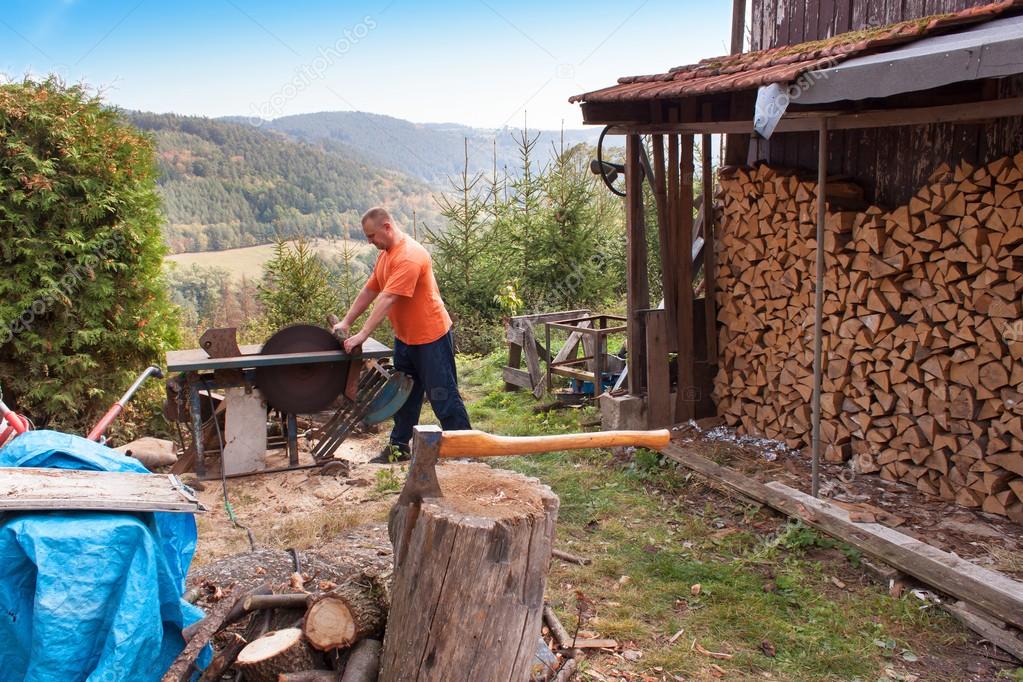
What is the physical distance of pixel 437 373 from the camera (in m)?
6.07

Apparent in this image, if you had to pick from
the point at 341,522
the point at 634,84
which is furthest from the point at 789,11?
the point at 341,522

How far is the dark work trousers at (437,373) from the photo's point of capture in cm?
607

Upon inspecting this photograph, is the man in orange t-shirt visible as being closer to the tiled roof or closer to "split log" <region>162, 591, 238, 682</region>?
the tiled roof

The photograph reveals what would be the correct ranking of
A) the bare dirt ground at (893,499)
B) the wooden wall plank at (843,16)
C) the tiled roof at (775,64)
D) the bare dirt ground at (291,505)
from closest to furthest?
the tiled roof at (775,64), the bare dirt ground at (893,499), the bare dirt ground at (291,505), the wooden wall plank at (843,16)

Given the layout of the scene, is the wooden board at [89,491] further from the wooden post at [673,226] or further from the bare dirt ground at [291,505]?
the wooden post at [673,226]

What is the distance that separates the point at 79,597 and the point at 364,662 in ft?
3.18

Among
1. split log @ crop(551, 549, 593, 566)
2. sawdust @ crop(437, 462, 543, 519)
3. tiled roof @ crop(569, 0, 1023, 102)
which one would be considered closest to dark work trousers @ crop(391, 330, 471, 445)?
split log @ crop(551, 549, 593, 566)

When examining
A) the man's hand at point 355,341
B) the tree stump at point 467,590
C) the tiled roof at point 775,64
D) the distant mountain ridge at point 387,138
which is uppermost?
the distant mountain ridge at point 387,138

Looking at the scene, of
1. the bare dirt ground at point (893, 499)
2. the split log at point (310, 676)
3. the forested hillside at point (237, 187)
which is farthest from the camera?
the forested hillside at point (237, 187)

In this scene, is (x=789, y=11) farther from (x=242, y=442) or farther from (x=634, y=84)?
(x=242, y=442)

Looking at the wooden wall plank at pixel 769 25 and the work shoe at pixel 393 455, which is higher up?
the wooden wall plank at pixel 769 25

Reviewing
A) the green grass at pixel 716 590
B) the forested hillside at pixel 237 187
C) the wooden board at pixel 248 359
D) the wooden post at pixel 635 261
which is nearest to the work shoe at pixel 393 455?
the wooden board at pixel 248 359

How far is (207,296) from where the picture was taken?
1945 centimetres

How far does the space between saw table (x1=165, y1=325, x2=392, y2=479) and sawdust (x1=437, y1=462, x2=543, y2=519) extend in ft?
10.4
